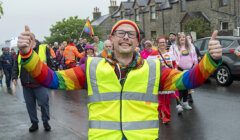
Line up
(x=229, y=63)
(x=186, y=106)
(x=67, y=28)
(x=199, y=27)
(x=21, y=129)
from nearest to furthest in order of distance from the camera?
(x=21, y=129), (x=186, y=106), (x=229, y=63), (x=199, y=27), (x=67, y=28)

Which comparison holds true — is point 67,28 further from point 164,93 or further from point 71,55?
point 164,93

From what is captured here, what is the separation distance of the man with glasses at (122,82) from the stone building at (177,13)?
23.5 meters

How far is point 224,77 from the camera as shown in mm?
13133

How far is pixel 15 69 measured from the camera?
8.38 metres

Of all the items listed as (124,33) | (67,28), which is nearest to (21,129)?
(124,33)

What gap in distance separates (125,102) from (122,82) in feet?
0.53

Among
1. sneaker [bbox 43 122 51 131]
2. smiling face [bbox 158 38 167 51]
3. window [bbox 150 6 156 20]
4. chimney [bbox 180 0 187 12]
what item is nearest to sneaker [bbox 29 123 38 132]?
sneaker [bbox 43 122 51 131]

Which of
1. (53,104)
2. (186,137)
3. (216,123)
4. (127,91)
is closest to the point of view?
(127,91)

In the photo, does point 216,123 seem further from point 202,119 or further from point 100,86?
point 100,86

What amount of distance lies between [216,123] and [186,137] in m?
1.23

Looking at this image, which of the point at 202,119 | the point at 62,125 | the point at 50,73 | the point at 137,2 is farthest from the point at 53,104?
the point at 137,2

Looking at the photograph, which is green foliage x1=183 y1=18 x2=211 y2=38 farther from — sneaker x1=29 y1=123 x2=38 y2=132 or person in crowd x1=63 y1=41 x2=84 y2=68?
sneaker x1=29 y1=123 x2=38 y2=132

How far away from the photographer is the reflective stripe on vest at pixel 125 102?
10.2 feet

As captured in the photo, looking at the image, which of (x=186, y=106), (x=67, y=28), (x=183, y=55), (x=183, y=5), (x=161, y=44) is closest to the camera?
(x=161, y=44)
